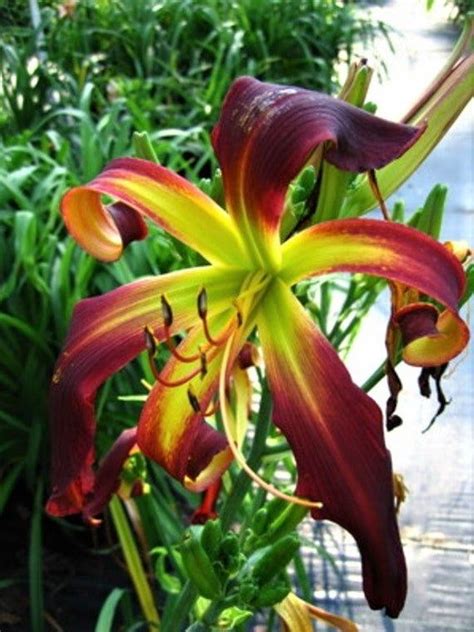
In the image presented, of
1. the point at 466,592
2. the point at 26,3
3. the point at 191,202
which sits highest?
the point at 191,202

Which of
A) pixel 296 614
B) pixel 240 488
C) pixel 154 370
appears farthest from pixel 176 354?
pixel 296 614

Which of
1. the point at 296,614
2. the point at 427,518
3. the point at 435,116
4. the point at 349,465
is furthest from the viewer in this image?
the point at 427,518

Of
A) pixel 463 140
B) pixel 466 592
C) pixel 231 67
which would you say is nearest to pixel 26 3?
pixel 231 67

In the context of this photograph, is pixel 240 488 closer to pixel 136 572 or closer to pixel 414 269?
pixel 414 269

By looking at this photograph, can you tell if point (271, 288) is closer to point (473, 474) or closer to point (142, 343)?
point (142, 343)

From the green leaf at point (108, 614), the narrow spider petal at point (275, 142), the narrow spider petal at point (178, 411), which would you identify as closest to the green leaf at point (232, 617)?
the narrow spider petal at point (178, 411)

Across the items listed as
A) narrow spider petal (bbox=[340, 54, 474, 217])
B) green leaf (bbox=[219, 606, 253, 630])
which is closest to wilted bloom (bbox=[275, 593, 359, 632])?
green leaf (bbox=[219, 606, 253, 630])

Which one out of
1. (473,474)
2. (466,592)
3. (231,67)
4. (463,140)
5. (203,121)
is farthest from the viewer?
(463,140)
